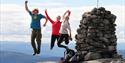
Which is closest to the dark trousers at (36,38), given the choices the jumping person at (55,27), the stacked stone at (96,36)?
the jumping person at (55,27)

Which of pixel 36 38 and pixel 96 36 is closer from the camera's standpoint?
pixel 36 38

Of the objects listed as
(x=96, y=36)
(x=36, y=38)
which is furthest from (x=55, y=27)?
(x=96, y=36)

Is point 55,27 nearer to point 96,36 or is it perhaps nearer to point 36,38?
point 36,38

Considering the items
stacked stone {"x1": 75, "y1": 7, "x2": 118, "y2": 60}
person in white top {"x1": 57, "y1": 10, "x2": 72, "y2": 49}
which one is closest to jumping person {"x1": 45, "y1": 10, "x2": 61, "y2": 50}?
person in white top {"x1": 57, "y1": 10, "x2": 72, "y2": 49}

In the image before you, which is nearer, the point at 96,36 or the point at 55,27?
the point at 55,27

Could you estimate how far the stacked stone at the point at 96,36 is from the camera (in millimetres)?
58156

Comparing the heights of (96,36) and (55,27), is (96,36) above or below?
below

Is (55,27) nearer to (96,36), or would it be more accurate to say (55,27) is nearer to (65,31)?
(65,31)

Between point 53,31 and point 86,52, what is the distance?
1119 cm

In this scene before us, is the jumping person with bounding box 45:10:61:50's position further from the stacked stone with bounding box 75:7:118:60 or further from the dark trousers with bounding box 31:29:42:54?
the stacked stone with bounding box 75:7:118:60

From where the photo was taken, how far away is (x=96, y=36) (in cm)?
5853

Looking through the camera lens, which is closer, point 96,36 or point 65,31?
point 65,31

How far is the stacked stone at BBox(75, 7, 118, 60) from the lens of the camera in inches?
2290

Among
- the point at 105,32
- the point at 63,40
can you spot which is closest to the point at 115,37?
the point at 105,32
